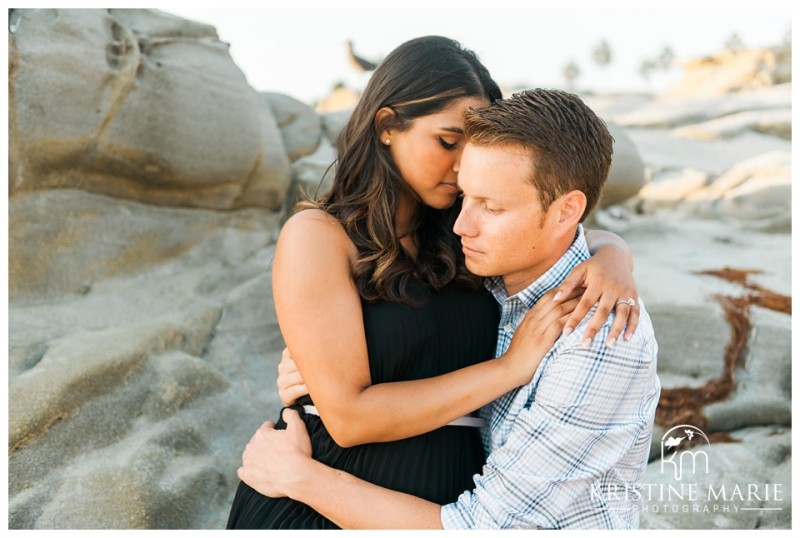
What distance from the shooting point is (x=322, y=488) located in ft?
7.84

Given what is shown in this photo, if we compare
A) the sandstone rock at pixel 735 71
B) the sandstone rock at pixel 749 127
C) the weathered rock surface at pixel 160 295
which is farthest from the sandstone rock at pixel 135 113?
the sandstone rock at pixel 735 71

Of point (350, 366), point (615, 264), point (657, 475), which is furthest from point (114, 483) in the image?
point (657, 475)

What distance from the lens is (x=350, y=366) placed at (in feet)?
7.73

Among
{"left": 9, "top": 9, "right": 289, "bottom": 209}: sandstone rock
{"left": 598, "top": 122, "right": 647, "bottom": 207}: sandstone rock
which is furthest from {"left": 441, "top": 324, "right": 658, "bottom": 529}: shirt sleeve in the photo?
{"left": 598, "top": 122, "right": 647, "bottom": 207}: sandstone rock

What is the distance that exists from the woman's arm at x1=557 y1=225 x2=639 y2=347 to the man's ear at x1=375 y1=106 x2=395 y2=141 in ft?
2.83

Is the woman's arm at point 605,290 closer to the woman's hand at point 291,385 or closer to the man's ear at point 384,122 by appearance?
the man's ear at point 384,122

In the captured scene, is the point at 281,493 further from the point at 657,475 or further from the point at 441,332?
Answer: the point at 657,475

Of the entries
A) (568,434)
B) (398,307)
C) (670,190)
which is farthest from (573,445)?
(670,190)

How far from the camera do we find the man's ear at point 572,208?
2.38 metres

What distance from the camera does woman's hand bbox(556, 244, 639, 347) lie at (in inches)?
87.1

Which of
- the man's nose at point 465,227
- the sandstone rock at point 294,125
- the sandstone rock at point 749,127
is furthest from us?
the sandstone rock at point 749,127

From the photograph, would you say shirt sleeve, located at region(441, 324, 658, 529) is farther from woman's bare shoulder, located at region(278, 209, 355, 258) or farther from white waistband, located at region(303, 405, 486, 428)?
woman's bare shoulder, located at region(278, 209, 355, 258)

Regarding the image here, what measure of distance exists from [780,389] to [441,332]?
280 centimetres

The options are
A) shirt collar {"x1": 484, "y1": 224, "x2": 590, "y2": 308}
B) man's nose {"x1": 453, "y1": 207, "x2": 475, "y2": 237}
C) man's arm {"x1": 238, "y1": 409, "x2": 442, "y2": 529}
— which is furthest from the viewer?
shirt collar {"x1": 484, "y1": 224, "x2": 590, "y2": 308}
